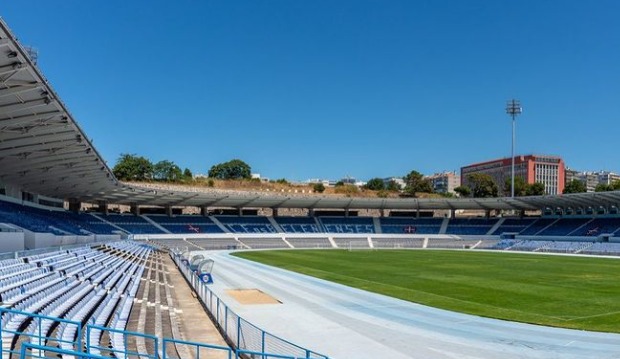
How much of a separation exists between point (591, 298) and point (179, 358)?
2072 centimetres

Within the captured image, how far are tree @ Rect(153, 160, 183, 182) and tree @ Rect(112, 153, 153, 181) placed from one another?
10.5 ft

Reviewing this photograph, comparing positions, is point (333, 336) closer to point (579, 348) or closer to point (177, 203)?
point (579, 348)

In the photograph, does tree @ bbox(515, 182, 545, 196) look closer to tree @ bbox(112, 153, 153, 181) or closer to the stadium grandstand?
the stadium grandstand

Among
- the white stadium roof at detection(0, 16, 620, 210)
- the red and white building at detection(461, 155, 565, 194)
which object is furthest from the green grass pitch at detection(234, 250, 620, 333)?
the red and white building at detection(461, 155, 565, 194)

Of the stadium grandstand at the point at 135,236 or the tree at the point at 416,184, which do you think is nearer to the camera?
the stadium grandstand at the point at 135,236

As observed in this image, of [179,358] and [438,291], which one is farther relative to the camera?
[438,291]

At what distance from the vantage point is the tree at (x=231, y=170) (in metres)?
150

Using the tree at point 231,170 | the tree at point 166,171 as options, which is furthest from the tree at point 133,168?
the tree at point 231,170

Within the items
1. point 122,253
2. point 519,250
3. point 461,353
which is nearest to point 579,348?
point 461,353

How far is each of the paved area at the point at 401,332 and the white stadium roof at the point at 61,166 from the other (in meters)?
11.4

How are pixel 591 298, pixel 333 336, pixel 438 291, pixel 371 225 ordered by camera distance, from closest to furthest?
1. pixel 333 336
2. pixel 591 298
3. pixel 438 291
4. pixel 371 225

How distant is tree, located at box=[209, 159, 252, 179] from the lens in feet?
492

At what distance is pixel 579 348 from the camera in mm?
14844

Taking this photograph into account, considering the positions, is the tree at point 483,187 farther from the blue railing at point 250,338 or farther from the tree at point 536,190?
the blue railing at point 250,338
